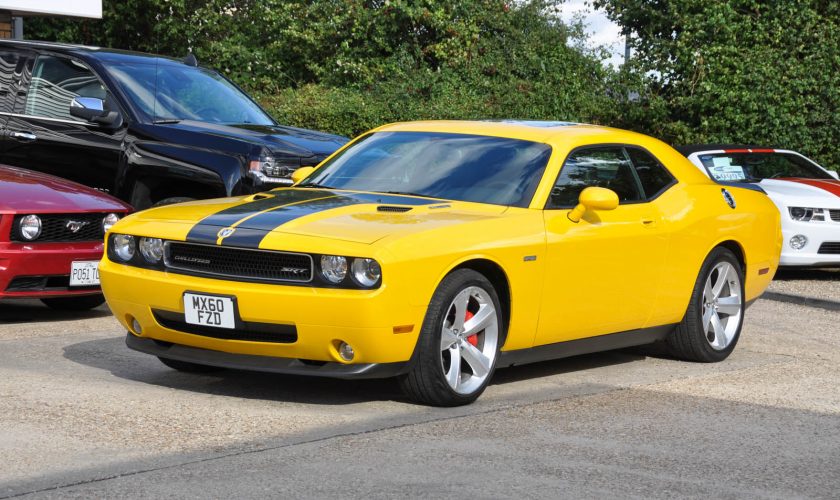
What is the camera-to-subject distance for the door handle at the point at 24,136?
11445mm

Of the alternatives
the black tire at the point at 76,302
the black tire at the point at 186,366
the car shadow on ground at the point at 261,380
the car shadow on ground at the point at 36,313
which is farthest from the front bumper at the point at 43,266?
the black tire at the point at 186,366

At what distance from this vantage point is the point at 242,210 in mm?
6957

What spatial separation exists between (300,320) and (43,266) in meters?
3.52

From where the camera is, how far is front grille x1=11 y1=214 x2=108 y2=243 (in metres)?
9.14

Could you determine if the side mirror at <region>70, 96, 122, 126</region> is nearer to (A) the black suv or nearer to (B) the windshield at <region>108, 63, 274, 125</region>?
(A) the black suv

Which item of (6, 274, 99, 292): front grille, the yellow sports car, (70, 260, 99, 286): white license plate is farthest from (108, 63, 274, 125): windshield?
the yellow sports car

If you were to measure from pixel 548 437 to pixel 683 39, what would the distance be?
16473 mm

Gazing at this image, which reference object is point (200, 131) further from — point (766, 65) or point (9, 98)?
point (766, 65)

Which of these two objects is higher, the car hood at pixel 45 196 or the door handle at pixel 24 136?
the door handle at pixel 24 136

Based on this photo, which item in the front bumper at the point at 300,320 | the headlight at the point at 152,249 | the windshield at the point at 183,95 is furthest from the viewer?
the windshield at the point at 183,95

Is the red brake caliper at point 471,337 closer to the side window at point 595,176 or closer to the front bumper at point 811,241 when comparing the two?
the side window at point 595,176

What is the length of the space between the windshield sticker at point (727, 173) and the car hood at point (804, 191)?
0.27 meters

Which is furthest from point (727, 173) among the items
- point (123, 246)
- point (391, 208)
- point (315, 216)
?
point (123, 246)

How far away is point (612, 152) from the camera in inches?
319
